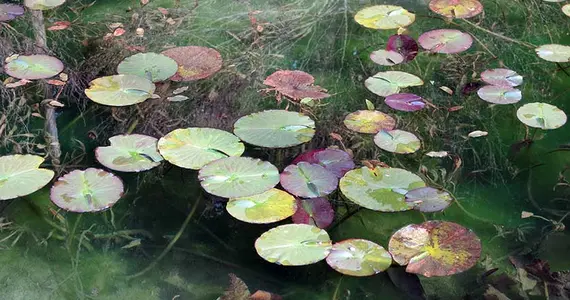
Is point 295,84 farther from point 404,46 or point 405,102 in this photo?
point 404,46

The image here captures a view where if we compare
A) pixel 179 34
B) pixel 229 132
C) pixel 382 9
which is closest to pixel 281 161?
pixel 229 132

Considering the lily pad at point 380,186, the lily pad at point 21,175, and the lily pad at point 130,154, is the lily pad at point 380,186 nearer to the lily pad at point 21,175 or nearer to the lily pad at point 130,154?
the lily pad at point 130,154

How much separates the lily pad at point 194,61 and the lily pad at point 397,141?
71cm

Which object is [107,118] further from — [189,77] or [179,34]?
[179,34]

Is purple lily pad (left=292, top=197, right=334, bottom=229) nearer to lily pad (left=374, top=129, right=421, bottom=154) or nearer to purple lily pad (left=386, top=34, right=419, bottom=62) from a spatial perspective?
lily pad (left=374, top=129, right=421, bottom=154)

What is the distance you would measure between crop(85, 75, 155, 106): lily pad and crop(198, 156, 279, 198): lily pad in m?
0.48

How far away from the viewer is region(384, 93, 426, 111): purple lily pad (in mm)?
2492

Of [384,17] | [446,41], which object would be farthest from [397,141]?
[384,17]

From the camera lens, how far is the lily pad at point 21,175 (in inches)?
81.1

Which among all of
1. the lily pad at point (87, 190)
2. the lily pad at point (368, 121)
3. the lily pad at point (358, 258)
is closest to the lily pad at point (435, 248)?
the lily pad at point (358, 258)

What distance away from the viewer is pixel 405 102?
99.1 inches

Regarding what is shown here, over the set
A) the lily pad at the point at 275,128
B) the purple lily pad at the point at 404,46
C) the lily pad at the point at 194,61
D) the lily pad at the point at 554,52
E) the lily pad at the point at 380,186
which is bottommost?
the lily pad at the point at 380,186

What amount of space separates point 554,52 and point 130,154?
68.0 inches

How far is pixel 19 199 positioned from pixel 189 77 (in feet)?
2.54
